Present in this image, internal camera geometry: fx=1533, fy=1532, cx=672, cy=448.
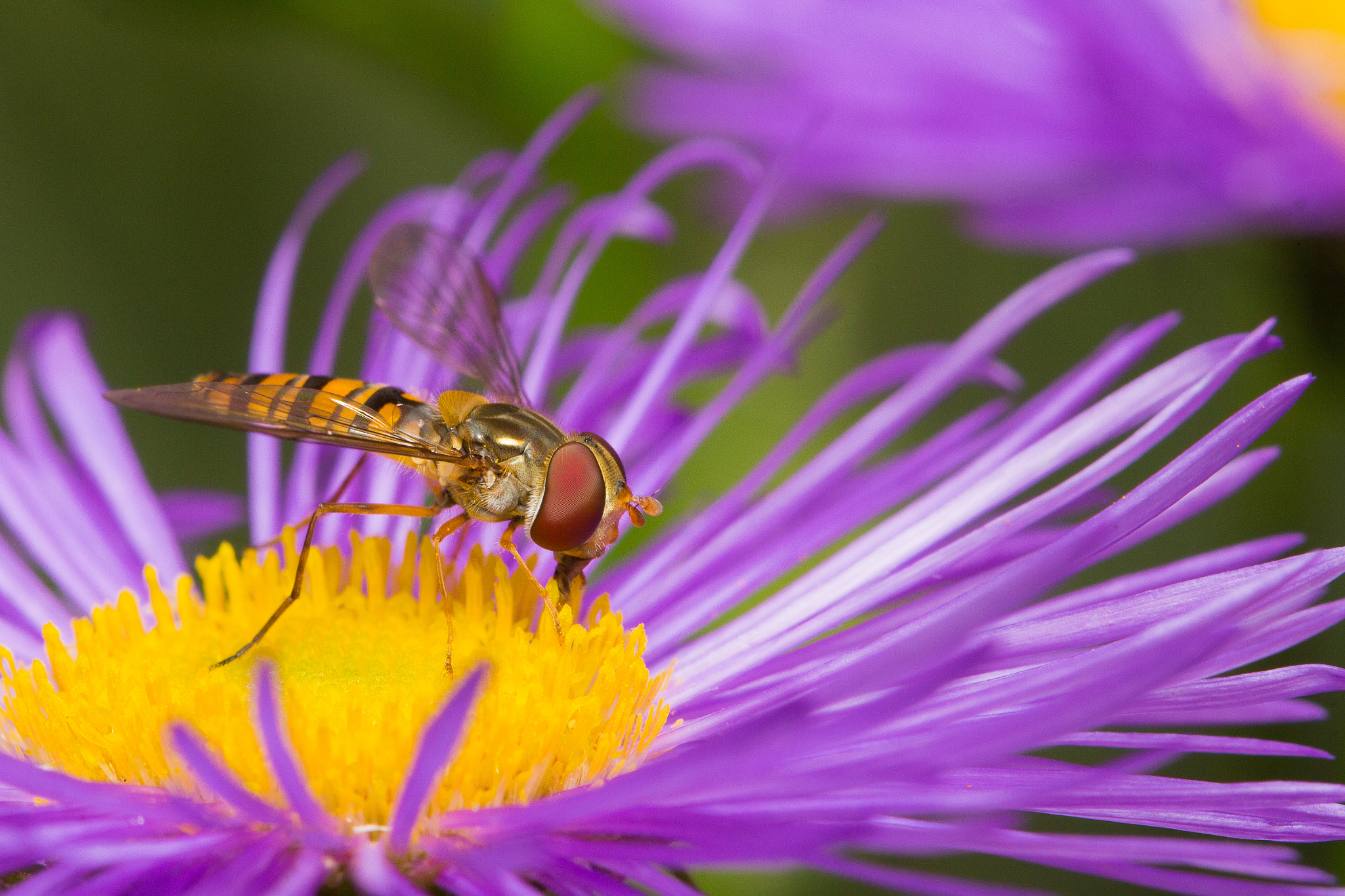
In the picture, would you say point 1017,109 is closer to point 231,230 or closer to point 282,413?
point 282,413

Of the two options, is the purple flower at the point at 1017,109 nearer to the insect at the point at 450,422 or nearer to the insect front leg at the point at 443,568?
the insect at the point at 450,422

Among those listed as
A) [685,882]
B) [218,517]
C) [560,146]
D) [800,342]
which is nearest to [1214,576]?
[685,882]

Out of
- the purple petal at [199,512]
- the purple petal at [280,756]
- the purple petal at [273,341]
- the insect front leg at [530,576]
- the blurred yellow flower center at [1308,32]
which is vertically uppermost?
the blurred yellow flower center at [1308,32]

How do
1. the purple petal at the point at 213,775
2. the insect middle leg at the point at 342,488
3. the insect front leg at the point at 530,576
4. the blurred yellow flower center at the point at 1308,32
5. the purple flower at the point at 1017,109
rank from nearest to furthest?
the purple petal at the point at 213,775, the insect front leg at the point at 530,576, the insect middle leg at the point at 342,488, the purple flower at the point at 1017,109, the blurred yellow flower center at the point at 1308,32

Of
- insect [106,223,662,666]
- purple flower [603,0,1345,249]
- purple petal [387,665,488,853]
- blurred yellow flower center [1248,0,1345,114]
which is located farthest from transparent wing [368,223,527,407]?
blurred yellow flower center [1248,0,1345,114]

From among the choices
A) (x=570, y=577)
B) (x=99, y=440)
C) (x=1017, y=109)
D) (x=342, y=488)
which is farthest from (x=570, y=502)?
(x=1017, y=109)

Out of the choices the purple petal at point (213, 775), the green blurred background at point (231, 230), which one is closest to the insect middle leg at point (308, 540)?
the purple petal at point (213, 775)
